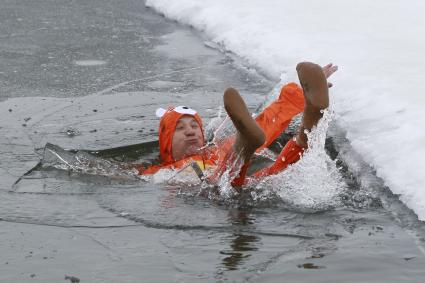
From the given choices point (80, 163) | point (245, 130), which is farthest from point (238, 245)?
point (80, 163)

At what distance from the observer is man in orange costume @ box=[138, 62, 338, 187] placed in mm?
5039

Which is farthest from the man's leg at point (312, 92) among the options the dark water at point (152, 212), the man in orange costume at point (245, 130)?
the dark water at point (152, 212)

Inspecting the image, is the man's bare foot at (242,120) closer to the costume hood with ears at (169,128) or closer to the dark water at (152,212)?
the dark water at (152,212)

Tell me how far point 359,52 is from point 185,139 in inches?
118

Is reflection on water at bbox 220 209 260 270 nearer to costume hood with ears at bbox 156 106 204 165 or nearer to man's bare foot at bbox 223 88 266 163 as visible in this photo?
man's bare foot at bbox 223 88 266 163

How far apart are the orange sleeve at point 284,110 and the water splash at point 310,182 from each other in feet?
1.77

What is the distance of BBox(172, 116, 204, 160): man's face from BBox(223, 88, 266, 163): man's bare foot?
1.44 m

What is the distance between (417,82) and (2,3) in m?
8.28

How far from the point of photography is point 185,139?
21.7 feet

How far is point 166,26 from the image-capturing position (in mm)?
12102

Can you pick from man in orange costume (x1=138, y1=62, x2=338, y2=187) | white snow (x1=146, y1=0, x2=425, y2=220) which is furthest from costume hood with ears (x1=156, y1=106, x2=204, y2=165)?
white snow (x1=146, y1=0, x2=425, y2=220)

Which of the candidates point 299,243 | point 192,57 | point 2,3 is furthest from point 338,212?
point 2,3

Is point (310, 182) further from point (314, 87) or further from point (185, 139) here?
point (185, 139)

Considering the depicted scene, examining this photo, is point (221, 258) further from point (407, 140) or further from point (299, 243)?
point (407, 140)
